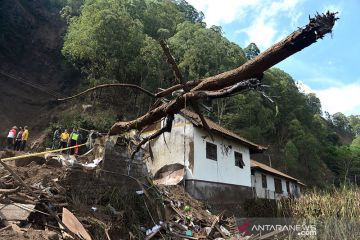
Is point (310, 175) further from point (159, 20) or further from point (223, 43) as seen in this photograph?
point (159, 20)

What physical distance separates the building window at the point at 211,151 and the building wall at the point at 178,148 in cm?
140

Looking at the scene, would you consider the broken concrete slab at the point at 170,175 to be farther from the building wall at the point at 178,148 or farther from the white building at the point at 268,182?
the white building at the point at 268,182

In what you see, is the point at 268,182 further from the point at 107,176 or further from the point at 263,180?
the point at 107,176

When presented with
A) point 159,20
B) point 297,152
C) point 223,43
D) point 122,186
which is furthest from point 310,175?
point 122,186

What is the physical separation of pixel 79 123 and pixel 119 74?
19.0ft

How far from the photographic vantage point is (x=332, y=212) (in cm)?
727

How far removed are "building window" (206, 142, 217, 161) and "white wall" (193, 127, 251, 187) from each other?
0.64ft

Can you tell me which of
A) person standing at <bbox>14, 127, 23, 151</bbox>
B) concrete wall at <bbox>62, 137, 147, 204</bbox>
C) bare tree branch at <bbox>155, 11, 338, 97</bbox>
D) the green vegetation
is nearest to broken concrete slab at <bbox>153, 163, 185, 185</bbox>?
concrete wall at <bbox>62, 137, 147, 204</bbox>

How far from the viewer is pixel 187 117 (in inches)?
645

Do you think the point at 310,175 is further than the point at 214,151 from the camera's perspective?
Yes

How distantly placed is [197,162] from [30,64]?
2646 centimetres

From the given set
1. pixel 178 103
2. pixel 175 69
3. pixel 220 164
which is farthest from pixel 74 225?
pixel 220 164

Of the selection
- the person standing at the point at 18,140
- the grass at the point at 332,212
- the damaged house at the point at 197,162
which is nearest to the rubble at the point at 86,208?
the grass at the point at 332,212

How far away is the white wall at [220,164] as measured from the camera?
53.2 feet
